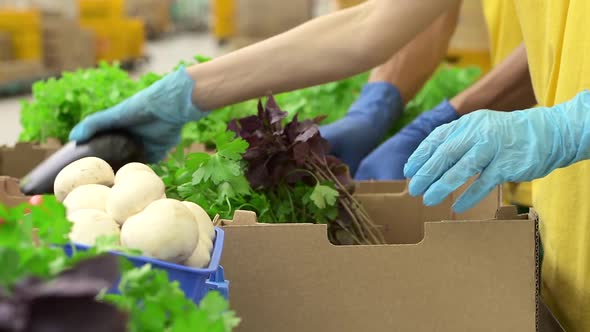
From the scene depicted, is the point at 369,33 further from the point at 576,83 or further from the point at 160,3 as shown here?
the point at 160,3

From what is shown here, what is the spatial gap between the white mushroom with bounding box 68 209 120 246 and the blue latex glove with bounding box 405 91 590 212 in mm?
594

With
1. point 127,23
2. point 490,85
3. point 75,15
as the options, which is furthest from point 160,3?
point 490,85

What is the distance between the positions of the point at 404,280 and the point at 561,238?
48 centimetres

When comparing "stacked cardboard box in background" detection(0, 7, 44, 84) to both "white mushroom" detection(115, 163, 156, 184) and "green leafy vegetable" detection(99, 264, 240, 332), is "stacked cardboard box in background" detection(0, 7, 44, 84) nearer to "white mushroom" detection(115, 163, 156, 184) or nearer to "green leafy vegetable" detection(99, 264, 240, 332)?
"white mushroom" detection(115, 163, 156, 184)

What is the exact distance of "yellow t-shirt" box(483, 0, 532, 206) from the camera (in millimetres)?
2271

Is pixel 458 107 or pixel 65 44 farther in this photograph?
pixel 65 44

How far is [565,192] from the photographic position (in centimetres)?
150

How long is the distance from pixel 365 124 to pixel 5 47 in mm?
5658

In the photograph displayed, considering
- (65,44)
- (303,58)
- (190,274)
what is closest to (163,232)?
(190,274)

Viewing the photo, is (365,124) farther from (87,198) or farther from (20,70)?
(20,70)

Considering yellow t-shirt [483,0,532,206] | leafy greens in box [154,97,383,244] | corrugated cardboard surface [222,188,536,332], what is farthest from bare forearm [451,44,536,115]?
corrugated cardboard surface [222,188,536,332]

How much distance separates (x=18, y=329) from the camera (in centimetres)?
57

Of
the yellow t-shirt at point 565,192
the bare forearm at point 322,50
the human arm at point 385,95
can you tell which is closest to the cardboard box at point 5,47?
the human arm at point 385,95

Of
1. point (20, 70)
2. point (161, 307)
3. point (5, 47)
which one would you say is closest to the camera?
point (161, 307)
